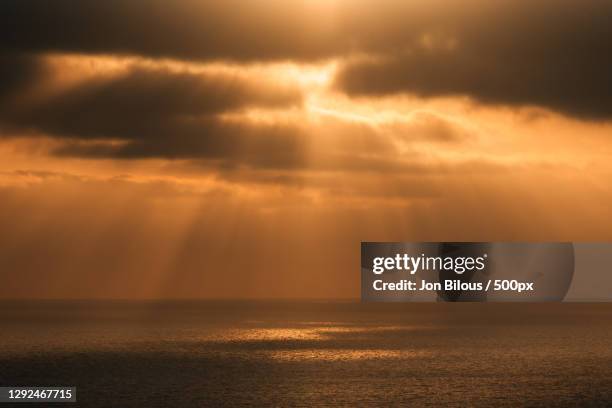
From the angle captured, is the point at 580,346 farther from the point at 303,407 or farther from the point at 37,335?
the point at 37,335

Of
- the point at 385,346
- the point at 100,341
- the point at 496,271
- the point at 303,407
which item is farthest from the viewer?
the point at 100,341

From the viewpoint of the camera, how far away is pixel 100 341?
16938 centimetres

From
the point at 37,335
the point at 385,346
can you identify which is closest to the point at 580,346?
the point at 385,346

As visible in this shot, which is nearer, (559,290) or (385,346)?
(559,290)

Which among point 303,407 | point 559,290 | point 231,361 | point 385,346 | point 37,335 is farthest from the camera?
point 37,335

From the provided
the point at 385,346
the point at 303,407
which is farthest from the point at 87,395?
the point at 385,346

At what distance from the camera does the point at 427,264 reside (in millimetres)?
78812

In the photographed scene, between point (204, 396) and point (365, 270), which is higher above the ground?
point (365, 270)

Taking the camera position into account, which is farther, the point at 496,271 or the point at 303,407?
the point at 496,271

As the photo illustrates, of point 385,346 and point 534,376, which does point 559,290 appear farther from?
point 385,346

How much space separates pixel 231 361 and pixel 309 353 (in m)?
19.3

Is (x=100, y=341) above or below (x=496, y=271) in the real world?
below

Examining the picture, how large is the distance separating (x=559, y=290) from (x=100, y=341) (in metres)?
106

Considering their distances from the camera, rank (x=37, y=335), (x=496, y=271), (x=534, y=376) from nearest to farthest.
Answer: (x=496, y=271)
(x=534, y=376)
(x=37, y=335)
